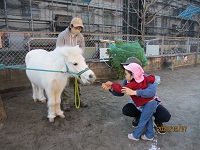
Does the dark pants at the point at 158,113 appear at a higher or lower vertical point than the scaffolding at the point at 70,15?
lower

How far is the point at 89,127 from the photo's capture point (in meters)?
3.12

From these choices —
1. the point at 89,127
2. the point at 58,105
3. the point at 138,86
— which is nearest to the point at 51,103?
the point at 58,105

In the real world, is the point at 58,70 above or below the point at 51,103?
above

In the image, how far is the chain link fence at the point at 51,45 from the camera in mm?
5562

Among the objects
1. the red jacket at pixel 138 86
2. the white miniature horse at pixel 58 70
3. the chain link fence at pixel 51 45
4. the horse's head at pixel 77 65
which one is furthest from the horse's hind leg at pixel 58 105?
the chain link fence at pixel 51 45

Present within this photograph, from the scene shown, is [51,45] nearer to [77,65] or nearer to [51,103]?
[51,103]

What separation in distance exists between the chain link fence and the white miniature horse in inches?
47.2

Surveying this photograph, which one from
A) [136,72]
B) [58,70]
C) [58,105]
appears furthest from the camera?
[58,105]

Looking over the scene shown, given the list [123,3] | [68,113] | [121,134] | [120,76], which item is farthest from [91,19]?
[121,134]

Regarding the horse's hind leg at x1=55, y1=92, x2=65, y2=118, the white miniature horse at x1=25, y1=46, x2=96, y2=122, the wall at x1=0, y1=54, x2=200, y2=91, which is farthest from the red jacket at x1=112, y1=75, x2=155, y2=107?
the wall at x1=0, y1=54, x2=200, y2=91

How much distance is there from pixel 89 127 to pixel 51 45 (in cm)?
432

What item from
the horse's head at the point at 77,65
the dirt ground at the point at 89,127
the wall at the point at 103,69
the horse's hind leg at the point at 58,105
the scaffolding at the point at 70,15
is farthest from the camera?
the scaffolding at the point at 70,15

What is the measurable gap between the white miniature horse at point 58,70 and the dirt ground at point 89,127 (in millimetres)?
383

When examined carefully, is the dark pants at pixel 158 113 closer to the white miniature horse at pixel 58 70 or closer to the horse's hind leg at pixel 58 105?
the white miniature horse at pixel 58 70
